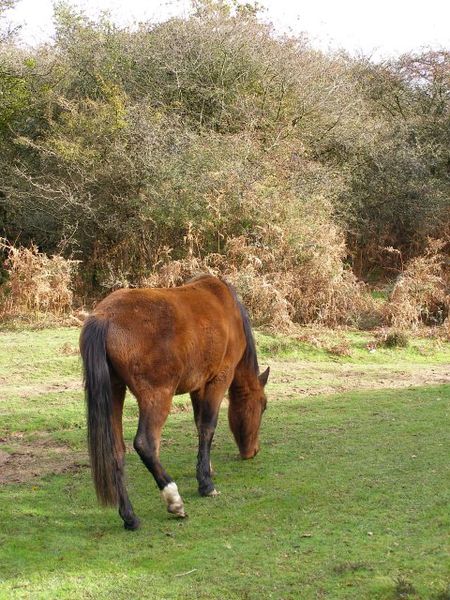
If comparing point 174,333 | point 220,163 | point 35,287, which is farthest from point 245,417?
point 220,163

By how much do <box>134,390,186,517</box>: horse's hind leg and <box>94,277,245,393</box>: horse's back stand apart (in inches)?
5.7

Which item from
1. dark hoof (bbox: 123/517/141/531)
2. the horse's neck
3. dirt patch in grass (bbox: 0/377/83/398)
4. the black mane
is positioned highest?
the black mane

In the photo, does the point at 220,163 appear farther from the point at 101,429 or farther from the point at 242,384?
the point at 101,429

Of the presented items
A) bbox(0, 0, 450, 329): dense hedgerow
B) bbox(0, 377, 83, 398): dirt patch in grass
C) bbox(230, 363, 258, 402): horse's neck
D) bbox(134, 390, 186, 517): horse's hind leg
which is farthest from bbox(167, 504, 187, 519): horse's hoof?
bbox(0, 0, 450, 329): dense hedgerow

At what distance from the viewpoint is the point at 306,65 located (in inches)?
711

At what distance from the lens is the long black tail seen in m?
5.01

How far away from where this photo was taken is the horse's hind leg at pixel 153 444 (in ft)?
17.1

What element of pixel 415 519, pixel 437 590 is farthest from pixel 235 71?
pixel 437 590

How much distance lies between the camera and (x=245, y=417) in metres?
6.79

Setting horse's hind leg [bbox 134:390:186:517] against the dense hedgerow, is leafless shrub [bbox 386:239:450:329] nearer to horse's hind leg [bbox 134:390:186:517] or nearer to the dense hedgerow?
the dense hedgerow

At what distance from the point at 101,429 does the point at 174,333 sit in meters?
0.95

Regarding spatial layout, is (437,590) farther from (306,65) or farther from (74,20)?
(74,20)

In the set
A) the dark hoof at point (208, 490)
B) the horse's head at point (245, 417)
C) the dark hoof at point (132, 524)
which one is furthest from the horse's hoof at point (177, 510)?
the horse's head at point (245, 417)

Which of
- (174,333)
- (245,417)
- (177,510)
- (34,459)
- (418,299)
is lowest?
(34,459)
